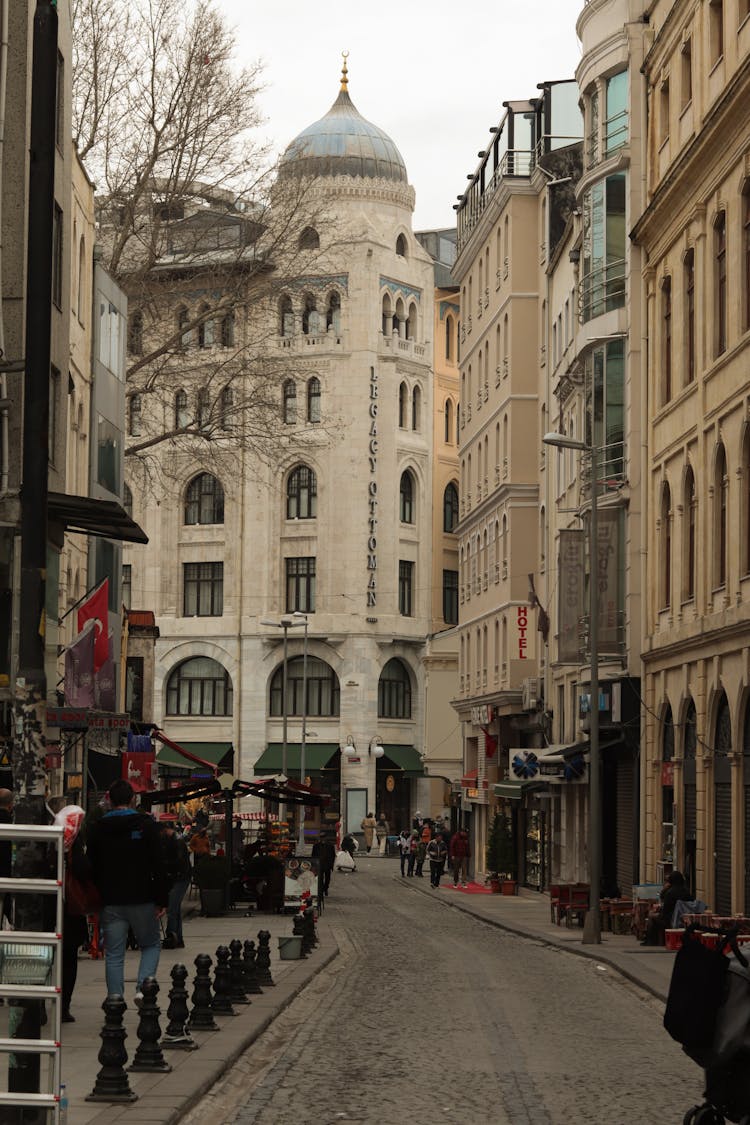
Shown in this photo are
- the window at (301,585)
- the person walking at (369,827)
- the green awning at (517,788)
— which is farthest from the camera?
the window at (301,585)

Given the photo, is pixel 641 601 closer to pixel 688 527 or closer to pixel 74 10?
pixel 688 527

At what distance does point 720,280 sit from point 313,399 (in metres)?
55.9

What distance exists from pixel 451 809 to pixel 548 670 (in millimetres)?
23041

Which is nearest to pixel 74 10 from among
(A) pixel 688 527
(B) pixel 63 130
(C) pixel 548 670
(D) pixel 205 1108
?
(B) pixel 63 130

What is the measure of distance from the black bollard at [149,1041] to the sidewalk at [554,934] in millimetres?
9014

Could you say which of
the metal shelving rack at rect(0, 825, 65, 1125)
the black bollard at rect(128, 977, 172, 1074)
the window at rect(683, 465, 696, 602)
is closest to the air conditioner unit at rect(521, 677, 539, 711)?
the window at rect(683, 465, 696, 602)

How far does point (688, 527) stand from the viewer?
113ft

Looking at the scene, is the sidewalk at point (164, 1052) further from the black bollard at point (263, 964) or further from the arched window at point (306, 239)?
the arched window at point (306, 239)

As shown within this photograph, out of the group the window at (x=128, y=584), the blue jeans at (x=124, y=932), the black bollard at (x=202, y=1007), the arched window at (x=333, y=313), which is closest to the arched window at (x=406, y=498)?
the arched window at (x=333, y=313)

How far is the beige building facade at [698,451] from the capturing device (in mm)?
29750

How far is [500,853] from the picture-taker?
178ft

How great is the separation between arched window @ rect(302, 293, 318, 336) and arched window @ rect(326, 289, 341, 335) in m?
0.56

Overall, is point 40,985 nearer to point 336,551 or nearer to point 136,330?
point 136,330

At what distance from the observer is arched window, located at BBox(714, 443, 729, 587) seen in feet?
103
